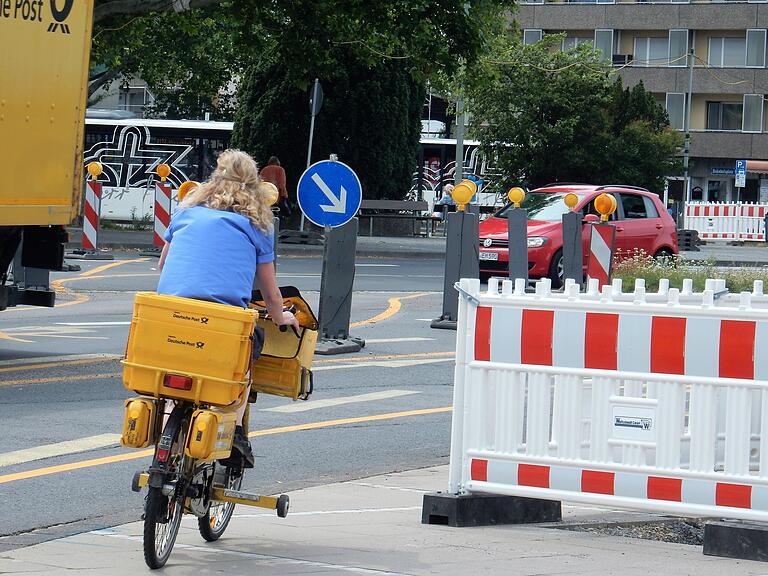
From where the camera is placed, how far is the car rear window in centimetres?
2505

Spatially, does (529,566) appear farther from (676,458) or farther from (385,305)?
(385,305)

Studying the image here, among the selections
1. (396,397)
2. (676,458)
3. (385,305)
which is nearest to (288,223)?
(385,305)

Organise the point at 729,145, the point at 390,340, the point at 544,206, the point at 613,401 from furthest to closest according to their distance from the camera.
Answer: the point at 729,145 → the point at 544,206 → the point at 390,340 → the point at 613,401

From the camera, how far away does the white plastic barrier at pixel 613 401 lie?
6508mm

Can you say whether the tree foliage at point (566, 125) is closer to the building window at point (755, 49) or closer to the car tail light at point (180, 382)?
the building window at point (755, 49)

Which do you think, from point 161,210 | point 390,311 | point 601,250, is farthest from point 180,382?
point 161,210

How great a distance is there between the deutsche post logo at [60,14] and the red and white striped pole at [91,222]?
1433 centimetres

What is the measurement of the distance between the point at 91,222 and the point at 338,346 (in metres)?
13.5

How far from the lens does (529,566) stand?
19.7 feet

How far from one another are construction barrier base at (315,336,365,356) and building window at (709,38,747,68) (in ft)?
200

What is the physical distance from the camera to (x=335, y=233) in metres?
14.9

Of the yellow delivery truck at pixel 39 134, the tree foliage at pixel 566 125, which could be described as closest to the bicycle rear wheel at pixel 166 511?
the yellow delivery truck at pixel 39 134

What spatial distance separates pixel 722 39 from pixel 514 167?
1184 inches

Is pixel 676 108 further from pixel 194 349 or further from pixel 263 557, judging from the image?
pixel 194 349
